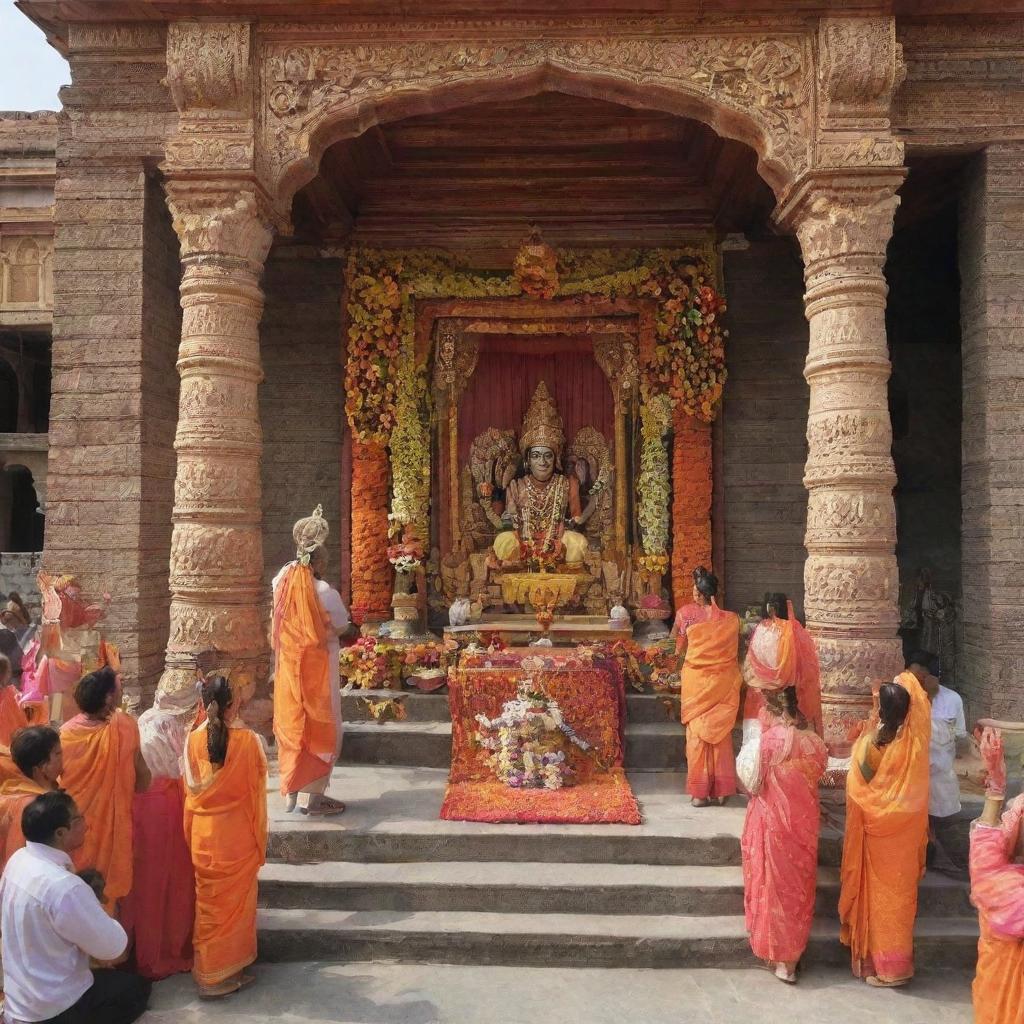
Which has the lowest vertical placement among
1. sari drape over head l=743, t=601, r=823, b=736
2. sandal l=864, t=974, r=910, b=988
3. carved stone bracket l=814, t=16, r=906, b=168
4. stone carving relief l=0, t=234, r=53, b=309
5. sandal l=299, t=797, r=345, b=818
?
sandal l=864, t=974, r=910, b=988

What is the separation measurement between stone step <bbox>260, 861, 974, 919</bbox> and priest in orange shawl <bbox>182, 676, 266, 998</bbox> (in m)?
0.72

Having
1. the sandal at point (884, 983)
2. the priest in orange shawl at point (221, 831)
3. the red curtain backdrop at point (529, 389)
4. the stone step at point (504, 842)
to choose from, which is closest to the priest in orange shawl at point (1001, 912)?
the sandal at point (884, 983)

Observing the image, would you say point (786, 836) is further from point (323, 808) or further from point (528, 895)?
point (323, 808)

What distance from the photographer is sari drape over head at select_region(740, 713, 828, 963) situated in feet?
15.0

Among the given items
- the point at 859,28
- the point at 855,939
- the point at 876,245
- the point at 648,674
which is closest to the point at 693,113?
the point at 859,28

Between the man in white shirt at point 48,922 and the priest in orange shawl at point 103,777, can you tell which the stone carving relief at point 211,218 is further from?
the man in white shirt at point 48,922

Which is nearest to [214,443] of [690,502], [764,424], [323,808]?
[323,808]

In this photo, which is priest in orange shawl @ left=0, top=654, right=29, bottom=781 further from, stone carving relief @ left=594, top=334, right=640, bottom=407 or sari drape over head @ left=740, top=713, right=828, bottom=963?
stone carving relief @ left=594, top=334, right=640, bottom=407

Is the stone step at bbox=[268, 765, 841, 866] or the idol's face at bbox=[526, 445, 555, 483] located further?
the idol's face at bbox=[526, 445, 555, 483]

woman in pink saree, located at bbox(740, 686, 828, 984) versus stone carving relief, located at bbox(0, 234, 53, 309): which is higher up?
stone carving relief, located at bbox(0, 234, 53, 309)

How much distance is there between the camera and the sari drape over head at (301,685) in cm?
582

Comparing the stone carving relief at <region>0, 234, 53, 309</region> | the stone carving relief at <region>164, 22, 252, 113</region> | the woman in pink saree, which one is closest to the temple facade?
the stone carving relief at <region>164, 22, 252, 113</region>

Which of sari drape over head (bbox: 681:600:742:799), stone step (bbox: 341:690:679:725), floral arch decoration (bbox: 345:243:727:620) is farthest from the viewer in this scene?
floral arch decoration (bbox: 345:243:727:620)

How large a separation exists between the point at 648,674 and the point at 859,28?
5.72 metres
